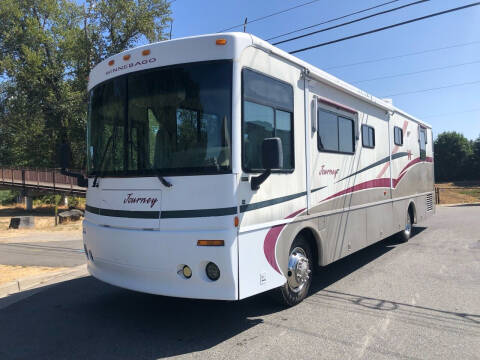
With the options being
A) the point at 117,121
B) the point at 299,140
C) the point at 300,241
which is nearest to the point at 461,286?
the point at 300,241

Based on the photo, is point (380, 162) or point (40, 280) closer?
point (40, 280)

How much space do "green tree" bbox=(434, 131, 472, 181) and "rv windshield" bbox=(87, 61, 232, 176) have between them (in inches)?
2672

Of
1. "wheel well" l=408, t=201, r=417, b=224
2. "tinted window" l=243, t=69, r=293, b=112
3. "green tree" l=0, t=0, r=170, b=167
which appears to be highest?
"green tree" l=0, t=0, r=170, b=167

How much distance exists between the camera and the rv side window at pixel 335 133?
5.82 m

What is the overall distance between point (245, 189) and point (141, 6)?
29449mm

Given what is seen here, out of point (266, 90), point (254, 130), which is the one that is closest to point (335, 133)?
point (266, 90)

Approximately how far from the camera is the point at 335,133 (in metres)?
6.23

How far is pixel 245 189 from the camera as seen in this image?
421 cm

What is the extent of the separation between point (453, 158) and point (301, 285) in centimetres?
6739

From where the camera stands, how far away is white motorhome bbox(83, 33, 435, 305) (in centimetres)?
410

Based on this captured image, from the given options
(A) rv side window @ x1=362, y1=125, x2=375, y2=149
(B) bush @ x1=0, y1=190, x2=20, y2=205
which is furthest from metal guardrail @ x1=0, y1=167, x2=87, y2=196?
(A) rv side window @ x1=362, y1=125, x2=375, y2=149

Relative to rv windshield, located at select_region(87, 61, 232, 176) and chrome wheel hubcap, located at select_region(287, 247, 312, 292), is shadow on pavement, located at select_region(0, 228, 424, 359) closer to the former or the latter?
chrome wheel hubcap, located at select_region(287, 247, 312, 292)

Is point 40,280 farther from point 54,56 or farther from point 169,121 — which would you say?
point 54,56

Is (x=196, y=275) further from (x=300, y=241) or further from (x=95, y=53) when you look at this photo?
(x=95, y=53)
